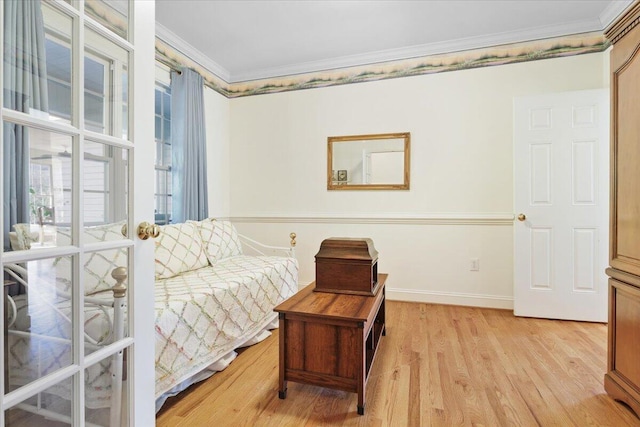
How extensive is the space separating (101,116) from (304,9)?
2.22 m

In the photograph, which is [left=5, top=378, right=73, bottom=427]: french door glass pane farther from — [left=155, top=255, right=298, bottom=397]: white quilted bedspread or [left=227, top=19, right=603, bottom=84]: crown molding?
[left=227, top=19, right=603, bottom=84]: crown molding

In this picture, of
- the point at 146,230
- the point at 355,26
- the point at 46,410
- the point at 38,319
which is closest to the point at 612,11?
the point at 355,26

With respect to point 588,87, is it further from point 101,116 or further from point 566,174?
point 101,116

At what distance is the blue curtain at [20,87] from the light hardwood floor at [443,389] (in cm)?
119

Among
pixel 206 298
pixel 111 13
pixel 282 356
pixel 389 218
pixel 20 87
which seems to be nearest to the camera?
pixel 20 87

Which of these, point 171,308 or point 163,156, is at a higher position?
point 163,156

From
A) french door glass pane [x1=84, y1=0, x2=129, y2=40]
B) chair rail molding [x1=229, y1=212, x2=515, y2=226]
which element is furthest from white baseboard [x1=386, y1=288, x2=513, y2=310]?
french door glass pane [x1=84, y1=0, x2=129, y2=40]

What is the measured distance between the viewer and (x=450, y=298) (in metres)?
3.18

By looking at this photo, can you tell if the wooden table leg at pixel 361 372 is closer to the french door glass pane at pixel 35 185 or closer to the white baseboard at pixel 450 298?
the french door glass pane at pixel 35 185

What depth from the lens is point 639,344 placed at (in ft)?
4.71

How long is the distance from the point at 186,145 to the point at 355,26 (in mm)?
1944

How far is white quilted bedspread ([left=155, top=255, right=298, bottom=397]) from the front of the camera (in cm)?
155

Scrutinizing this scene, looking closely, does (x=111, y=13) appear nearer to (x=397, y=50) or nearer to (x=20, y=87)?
(x=20, y=87)

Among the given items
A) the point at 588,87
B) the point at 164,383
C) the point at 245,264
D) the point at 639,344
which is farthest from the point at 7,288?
the point at 588,87
